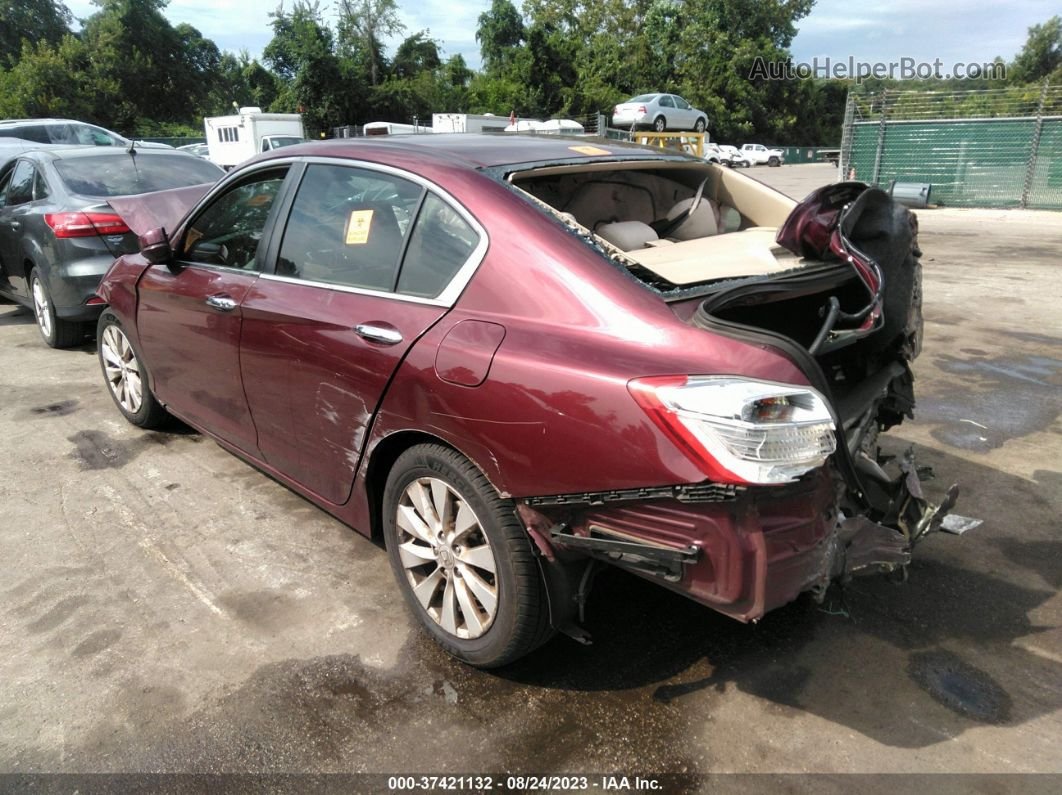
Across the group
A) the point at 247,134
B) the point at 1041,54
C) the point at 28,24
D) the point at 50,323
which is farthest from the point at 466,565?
the point at 1041,54

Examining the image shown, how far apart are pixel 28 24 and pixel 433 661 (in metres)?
59.5

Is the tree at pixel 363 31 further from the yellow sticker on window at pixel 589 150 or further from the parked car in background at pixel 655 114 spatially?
the yellow sticker on window at pixel 589 150

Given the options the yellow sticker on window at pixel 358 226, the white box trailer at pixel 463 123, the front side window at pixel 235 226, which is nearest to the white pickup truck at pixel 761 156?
the white box trailer at pixel 463 123

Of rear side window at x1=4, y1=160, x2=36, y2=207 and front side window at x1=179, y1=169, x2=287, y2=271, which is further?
rear side window at x1=4, y1=160, x2=36, y2=207

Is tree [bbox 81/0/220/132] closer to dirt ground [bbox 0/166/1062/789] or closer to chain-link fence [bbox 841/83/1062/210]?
chain-link fence [bbox 841/83/1062/210]

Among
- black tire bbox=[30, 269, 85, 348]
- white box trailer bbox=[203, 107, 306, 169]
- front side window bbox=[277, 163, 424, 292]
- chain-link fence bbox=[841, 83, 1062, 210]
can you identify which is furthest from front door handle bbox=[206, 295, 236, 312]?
white box trailer bbox=[203, 107, 306, 169]

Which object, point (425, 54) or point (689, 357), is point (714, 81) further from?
point (689, 357)

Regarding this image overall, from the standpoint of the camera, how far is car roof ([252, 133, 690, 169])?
289 cm

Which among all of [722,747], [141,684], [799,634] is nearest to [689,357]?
[722,747]

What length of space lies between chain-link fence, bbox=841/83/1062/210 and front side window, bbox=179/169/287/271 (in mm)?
18318

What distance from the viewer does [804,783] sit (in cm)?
216

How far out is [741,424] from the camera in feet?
6.33

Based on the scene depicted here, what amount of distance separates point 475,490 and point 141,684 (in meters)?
1.36

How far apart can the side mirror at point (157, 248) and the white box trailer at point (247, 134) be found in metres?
23.7
